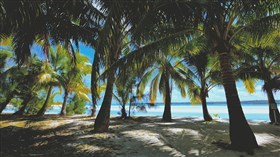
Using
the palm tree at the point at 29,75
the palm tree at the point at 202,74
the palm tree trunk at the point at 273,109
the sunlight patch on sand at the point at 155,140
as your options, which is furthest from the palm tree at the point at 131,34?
the palm tree at the point at 29,75

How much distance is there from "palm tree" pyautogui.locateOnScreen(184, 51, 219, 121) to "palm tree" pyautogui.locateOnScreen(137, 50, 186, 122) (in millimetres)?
637

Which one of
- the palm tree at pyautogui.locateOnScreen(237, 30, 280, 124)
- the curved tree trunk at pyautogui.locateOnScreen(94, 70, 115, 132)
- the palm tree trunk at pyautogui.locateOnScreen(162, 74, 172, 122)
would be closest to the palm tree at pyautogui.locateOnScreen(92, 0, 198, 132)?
the curved tree trunk at pyautogui.locateOnScreen(94, 70, 115, 132)

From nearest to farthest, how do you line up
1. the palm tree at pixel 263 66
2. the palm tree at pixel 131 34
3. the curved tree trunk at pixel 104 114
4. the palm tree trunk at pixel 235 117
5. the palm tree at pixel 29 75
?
1. the palm tree at pixel 131 34
2. the palm tree trunk at pixel 235 117
3. the curved tree trunk at pixel 104 114
4. the palm tree at pixel 263 66
5. the palm tree at pixel 29 75

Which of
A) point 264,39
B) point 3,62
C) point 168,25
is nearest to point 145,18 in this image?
point 168,25

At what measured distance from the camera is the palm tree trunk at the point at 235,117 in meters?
6.10

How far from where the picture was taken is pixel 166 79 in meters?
13.6

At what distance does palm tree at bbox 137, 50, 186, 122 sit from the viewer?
13000 mm

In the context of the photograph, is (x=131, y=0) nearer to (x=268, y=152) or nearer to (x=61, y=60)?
(x=268, y=152)

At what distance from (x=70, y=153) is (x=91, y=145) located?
867mm

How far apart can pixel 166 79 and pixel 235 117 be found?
7397 millimetres

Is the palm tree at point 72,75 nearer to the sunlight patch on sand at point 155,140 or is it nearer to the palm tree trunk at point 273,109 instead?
the sunlight patch on sand at point 155,140

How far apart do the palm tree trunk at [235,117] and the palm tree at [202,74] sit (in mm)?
5969

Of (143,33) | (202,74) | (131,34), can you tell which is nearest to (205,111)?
(202,74)

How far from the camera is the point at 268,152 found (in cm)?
586
